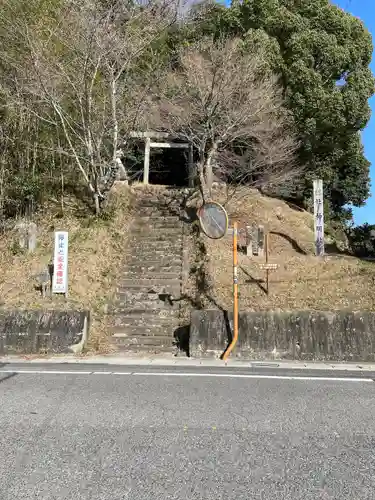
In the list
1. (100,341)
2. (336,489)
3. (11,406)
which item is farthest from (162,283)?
(336,489)

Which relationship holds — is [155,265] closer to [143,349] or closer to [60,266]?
[60,266]

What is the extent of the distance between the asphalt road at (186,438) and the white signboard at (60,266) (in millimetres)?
4265

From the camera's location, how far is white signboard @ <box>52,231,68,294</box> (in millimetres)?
10523

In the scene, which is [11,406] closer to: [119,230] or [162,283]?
[162,283]

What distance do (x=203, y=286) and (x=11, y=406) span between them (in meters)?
7.08

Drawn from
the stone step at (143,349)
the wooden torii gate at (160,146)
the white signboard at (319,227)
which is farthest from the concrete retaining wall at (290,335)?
the wooden torii gate at (160,146)

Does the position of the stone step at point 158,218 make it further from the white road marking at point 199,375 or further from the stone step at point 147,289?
the white road marking at point 199,375

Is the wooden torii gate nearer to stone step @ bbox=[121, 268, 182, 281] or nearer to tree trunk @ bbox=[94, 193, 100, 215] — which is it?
tree trunk @ bbox=[94, 193, 100, 215]

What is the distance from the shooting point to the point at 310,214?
69.1ft

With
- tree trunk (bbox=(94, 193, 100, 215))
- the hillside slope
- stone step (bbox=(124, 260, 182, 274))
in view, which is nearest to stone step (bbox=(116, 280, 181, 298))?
the hillside slope

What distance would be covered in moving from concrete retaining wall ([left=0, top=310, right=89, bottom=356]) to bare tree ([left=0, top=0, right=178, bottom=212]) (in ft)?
19.5

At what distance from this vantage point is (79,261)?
12492 mm

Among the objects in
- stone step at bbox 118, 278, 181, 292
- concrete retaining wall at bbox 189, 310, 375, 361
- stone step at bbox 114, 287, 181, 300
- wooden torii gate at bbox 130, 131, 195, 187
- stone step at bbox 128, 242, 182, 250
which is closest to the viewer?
concrete retaining wall at bbox 189, 310, 375, 361

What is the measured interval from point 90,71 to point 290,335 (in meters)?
9.36
